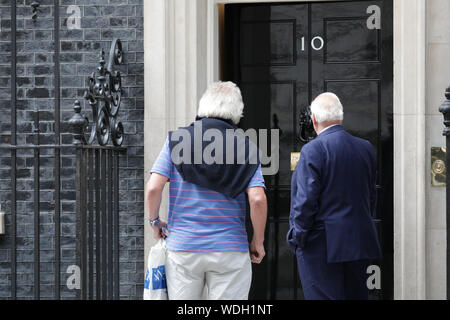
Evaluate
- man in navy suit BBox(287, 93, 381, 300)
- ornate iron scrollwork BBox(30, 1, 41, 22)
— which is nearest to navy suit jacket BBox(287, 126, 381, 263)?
man in navy suit BBox(287, 93, 381, 300)

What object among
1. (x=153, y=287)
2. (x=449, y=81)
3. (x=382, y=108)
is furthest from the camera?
(x=382, y=108)

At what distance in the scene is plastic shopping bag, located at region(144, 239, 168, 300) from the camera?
389cm

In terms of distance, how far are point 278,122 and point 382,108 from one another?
80 centimetres

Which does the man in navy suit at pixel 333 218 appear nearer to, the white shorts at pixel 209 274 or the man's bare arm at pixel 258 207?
the man's bare arm at pixel 258 207

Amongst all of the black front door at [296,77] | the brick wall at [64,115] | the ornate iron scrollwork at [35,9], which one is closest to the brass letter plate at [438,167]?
the black front door at [296,77]

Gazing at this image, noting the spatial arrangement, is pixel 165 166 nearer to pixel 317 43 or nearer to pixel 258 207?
pixel 258 207

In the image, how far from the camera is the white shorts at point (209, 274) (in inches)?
151

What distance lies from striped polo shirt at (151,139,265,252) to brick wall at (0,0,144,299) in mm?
1674

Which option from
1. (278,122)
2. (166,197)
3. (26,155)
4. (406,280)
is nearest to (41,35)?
(26,155)

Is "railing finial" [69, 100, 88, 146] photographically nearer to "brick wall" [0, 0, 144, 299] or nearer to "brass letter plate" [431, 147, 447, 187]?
"brick wall" [0, 0, 144, 299]

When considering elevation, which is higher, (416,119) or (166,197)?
(416,119)

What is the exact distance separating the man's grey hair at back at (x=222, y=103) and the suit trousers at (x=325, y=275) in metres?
0.80

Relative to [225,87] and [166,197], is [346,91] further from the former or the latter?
[225,87]

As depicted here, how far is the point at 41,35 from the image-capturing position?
224 inches
